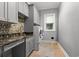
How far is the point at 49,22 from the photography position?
9.38 metres

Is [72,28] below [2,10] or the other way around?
below

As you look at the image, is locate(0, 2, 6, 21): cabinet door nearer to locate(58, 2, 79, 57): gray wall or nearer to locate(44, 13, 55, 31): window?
locate(58, 2, 79, 57): gray wall

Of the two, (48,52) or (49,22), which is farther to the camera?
(49,22)

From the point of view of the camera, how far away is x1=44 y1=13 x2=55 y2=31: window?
9242 millimetres

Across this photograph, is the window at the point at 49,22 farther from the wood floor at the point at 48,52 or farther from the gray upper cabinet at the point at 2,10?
the gray upper cabinet at the point at 2,10

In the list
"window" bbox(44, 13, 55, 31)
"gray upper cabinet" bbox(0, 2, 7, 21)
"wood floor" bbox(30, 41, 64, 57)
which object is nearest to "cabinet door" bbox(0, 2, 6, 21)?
"gray upper cabinet" bbox(0, 2, 7, 21)

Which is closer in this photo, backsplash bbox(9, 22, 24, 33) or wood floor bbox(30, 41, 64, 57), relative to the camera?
backsplash bbox(9, 22, 24, 33)

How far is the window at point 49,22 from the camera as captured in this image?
30.3ft

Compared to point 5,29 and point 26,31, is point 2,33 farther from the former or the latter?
point 26,31

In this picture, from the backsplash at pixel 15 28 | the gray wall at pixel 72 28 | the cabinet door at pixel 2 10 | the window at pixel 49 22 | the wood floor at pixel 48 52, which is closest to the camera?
the cabinet door at pixel 2 10

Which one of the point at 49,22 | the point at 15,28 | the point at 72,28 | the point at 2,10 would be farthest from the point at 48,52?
the point at 49,22

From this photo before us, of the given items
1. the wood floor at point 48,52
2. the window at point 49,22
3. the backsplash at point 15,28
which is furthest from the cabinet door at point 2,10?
the window at point 49,22

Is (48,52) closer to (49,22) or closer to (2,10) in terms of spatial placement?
(2,10)

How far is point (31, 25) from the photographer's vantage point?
5.39 meters
